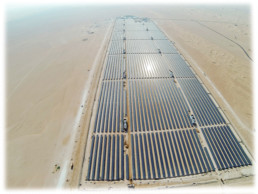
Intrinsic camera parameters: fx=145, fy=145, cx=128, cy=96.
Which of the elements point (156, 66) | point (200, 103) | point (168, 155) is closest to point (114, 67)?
point (156, 66)

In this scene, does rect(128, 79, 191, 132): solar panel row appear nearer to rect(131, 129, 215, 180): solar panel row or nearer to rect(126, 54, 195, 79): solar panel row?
rect(131, 129, 215, 180): solar panel row

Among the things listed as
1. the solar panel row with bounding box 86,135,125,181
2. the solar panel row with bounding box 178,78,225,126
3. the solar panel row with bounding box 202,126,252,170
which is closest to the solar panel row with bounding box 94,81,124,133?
the solar panel row with bounding box 86,135,125,181

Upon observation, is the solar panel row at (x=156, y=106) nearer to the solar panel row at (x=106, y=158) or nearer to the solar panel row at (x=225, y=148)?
the solar panel row at (x=225, y=148)

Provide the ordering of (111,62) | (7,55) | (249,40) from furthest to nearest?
1. (249,40)
2. (7,55)
3. (111,62)

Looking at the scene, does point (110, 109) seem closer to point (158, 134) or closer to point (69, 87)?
point (158, 134)

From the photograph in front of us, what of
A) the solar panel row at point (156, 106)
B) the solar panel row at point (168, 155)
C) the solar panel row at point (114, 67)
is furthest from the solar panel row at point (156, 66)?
the solar panel row at point (168, 155)

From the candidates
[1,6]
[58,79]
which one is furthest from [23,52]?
[58,79]

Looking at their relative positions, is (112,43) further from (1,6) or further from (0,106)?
(0,106)
